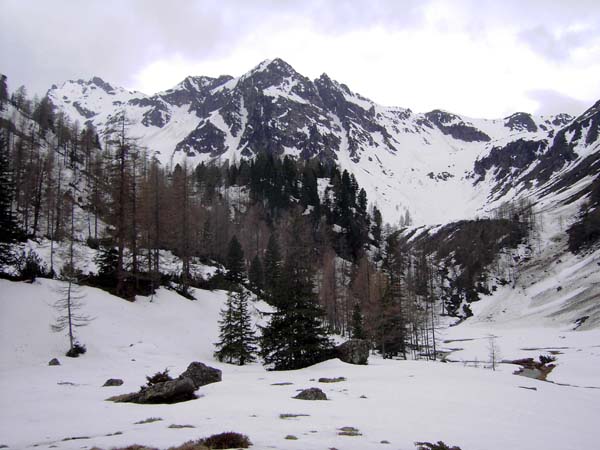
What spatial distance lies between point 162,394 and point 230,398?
2717mm

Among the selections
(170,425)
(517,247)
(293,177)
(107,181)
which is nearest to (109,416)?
(170,425)

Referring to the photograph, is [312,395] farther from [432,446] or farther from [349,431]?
[432,446]

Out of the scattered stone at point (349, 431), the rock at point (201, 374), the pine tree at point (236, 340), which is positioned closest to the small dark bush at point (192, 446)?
the scattered stone at point (349, 431)

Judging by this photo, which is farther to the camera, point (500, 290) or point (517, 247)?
point (517, 247)

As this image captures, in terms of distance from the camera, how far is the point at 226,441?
32.2 ft

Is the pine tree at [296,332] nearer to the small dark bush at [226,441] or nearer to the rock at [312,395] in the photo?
the rock at [312,395]

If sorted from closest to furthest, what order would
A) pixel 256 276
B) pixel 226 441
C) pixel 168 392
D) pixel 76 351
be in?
1. pixel 226 441
2. pixel 168 392
3. pixel 76 351
4. pixel 256 276

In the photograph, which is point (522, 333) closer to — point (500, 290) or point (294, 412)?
point (500, 290)

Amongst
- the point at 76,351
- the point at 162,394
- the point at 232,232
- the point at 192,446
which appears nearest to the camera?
the point at 192,446

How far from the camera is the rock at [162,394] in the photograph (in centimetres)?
1633

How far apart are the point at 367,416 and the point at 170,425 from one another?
660cm

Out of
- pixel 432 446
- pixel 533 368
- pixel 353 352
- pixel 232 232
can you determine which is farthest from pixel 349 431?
pixel 232 232

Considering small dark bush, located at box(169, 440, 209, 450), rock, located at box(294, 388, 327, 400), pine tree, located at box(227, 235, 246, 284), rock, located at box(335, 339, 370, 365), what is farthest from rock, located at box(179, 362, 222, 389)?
pine tree, located at box(227, 235, 246, 284)

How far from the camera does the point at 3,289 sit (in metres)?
28.2
